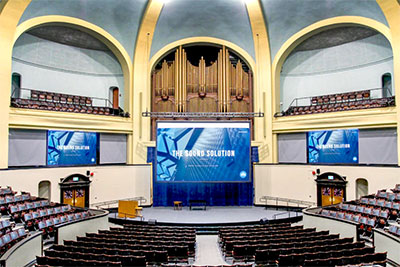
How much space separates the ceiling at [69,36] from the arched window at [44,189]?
7854mm

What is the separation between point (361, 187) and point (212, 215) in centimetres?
745

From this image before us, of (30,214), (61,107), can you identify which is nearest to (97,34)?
(61,107)

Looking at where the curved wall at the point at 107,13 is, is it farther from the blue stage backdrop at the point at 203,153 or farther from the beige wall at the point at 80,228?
the beige wall at the point at 80,228

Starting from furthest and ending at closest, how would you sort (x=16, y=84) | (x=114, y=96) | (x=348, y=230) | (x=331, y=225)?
(x=114, y=96)
(x=16, y=84)
(x=331, y=225)
(x=348, y=230)

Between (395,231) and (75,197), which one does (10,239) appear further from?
(395,231)

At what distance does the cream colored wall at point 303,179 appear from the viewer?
46.7 ft

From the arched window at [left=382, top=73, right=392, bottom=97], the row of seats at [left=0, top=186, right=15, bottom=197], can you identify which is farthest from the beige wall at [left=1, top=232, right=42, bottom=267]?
the arched window at [left=382, top=73, right=392, bottom=97]

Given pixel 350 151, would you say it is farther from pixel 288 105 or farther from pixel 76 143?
pixel 76 143

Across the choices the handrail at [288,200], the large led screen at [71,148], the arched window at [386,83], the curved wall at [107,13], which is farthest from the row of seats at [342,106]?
the large led screen at [71,148]

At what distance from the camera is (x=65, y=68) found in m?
17.9

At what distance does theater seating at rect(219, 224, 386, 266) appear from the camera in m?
7.14

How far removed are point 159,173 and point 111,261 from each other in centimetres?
960

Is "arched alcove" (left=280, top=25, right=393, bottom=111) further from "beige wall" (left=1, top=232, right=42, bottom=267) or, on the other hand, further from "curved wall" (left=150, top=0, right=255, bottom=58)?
"beige wall" (left=1, top=232, right=42, bottom=267)

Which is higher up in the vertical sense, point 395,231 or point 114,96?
point 114,96
